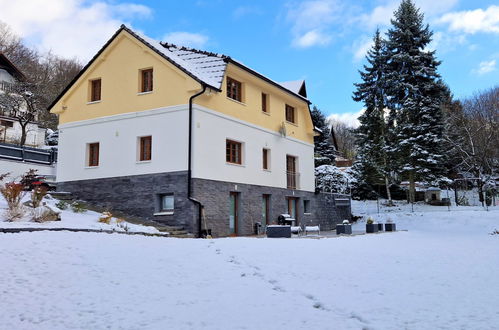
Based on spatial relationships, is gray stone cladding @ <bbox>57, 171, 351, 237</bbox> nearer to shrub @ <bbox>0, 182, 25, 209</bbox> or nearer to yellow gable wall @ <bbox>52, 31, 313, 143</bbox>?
yellow gable wall @ <bbox>52, 31, 313, 143</bbox>

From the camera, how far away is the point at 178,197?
52.7ft

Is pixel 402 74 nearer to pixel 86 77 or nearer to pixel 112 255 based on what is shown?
pixel 86 77

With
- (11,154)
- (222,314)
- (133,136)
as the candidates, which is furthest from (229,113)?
(222,314)

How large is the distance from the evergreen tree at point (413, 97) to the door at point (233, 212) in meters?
15.6

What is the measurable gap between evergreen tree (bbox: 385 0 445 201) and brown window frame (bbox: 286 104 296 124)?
392 inches

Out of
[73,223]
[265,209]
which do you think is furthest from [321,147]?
[73,223]

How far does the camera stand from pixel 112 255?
27.0 feet

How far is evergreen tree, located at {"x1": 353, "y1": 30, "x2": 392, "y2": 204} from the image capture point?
31.5m

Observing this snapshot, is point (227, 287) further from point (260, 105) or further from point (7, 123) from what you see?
point (7, 123)

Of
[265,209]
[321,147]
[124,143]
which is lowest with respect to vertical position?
[265,209]

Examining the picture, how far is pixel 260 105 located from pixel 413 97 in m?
15.8

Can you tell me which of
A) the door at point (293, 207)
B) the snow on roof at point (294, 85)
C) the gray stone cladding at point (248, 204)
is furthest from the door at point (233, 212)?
the snow on roof at point (294, 85)

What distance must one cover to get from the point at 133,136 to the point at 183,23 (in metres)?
7.53

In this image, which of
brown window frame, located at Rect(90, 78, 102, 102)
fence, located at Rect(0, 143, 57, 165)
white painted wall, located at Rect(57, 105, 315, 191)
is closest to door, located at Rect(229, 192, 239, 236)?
white painted wall, located at Rect(57, 105, 315, 191)
